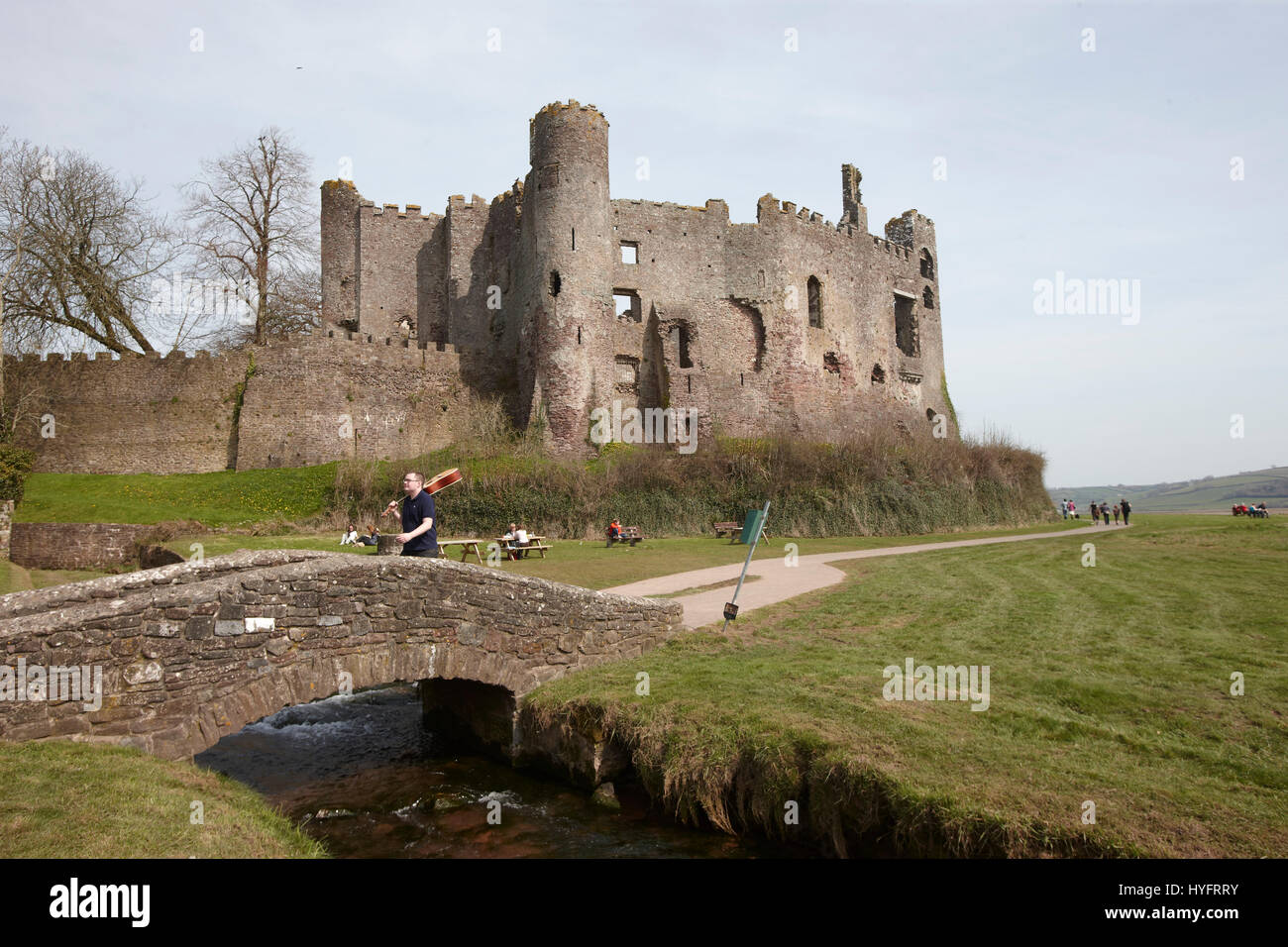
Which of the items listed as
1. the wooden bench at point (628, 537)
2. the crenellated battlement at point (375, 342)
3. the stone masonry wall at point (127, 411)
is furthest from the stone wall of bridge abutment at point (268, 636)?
the stone masonry wall at point (127, 411)

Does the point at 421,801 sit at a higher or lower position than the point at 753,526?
lower

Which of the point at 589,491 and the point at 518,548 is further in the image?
the point at 589,491

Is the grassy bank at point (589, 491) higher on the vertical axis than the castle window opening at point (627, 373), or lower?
lower

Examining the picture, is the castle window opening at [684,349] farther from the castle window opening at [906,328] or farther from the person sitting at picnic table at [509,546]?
the person sitting at picnic table at [509,546]

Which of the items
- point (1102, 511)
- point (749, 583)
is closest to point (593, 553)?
point (749, 583)

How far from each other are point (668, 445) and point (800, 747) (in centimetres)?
2688

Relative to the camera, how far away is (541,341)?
32812 millimetres

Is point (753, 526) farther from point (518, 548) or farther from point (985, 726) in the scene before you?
point (518, 548)

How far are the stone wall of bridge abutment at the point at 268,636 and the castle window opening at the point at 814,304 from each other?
1266 inches

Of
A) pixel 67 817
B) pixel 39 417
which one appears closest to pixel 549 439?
pixel 39 417

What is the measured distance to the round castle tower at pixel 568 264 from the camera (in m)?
32.5

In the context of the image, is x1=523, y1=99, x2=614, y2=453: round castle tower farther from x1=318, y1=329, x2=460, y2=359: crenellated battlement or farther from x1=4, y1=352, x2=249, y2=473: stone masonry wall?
x1=4, y1=352, x2=249, y2=473: stone masonry wall

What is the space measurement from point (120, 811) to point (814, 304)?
38.2 meters
